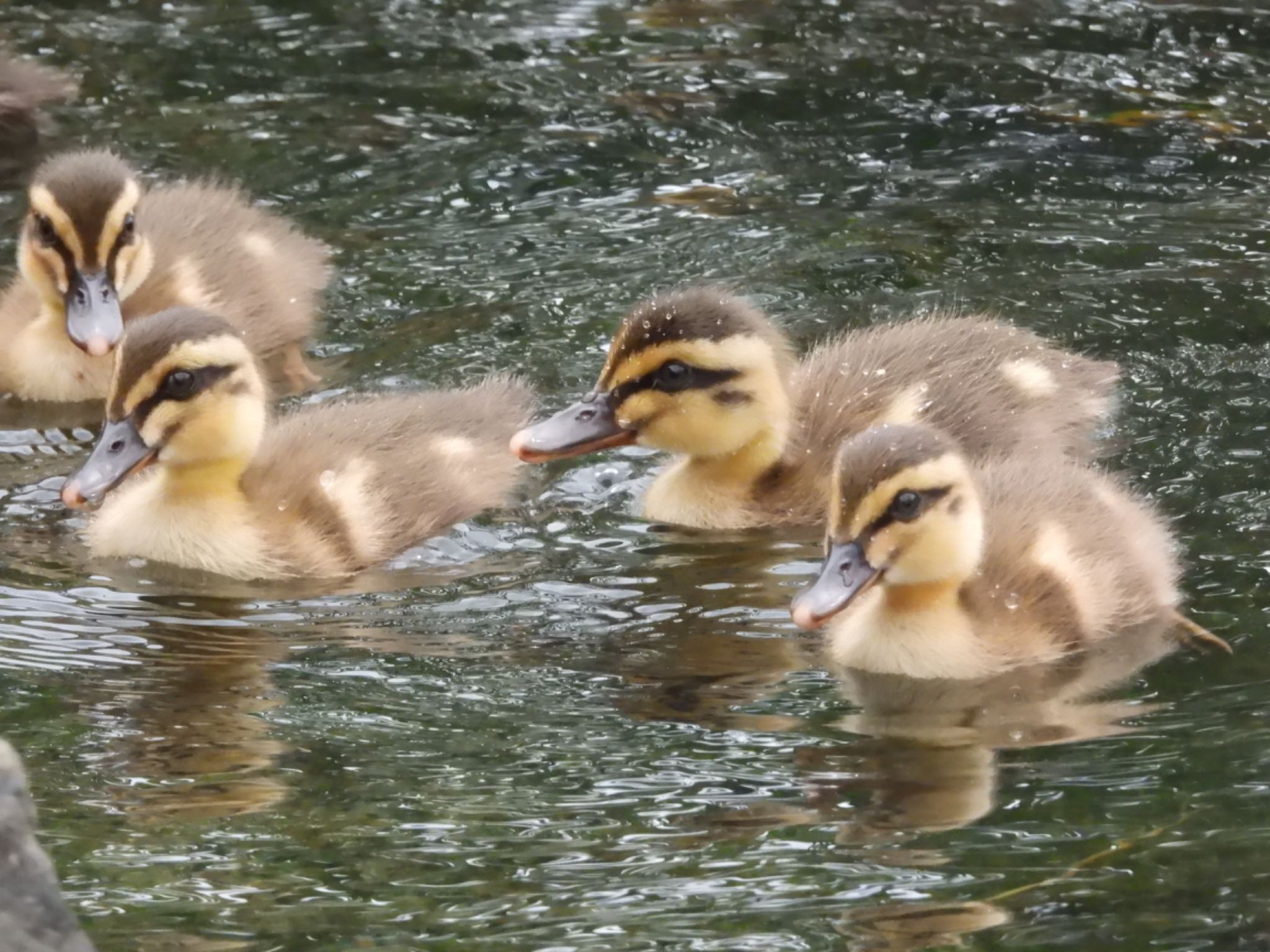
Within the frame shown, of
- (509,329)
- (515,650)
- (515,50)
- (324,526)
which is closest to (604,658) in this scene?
(515,650)

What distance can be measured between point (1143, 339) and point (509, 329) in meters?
1.81

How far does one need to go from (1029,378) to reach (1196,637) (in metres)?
1.25

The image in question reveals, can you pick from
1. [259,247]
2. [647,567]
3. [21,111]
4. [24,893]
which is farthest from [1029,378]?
[21,111]

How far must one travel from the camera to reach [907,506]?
4387 millimetres

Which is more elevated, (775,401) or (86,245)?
(86,245)

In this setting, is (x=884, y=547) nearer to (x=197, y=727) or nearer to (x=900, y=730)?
(x=900, y=730)

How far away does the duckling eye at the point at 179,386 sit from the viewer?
5.11 metres

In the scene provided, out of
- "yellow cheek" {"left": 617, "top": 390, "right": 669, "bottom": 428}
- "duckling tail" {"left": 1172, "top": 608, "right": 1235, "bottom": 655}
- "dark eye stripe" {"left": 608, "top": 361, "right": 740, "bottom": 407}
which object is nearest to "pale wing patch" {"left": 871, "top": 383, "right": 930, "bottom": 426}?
"dark eye stripe" {"left": 608, "top": 361, "right": 740, "bottom": 407}

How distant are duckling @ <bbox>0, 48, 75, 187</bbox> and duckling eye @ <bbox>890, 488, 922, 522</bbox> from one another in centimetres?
421

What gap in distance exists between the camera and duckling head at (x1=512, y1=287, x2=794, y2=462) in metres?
5.27

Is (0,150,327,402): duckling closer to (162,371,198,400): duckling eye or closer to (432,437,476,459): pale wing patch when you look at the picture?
(162,371,198,400): duckling eye

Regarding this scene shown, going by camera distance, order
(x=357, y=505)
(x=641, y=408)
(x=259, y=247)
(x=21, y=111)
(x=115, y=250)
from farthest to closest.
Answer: (x=21, y=111), (x=259, y=247), (x=115, y=250), (x=641, y=408), (x=357, y=505)

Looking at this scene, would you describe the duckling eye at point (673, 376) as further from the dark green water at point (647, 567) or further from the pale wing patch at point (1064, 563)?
the pale wing patch at point (1064, 563)

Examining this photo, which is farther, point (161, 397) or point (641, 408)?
point (641, 408)
